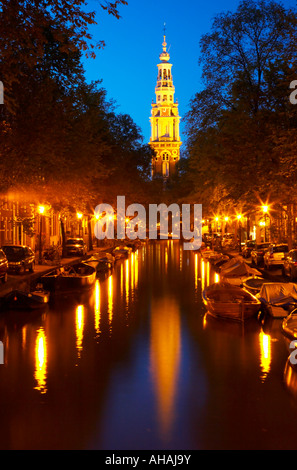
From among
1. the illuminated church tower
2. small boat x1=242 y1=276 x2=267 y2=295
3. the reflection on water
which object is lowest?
the reflection on water

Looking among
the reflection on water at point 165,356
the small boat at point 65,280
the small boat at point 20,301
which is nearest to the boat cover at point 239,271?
the small boat at point 65,280

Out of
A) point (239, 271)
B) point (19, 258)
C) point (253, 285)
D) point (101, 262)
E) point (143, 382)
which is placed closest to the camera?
point (143, 382)

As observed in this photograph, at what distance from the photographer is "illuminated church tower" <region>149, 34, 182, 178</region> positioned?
7170 inches

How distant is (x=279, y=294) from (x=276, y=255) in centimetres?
1841

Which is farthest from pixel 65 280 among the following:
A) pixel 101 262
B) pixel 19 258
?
pixel 101 262

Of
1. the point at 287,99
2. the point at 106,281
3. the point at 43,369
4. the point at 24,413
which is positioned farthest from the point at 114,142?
the point at 24,413

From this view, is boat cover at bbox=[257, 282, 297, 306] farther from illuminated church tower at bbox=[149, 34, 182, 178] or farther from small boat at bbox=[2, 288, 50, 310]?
illuminated church tower at bbox=[149, 34, 182, 178]

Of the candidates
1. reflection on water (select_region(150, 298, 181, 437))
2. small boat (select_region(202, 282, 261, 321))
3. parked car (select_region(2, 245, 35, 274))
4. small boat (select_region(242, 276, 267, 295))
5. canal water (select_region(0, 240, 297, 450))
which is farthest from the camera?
parked car (select_region(2, 245, 35, 274))

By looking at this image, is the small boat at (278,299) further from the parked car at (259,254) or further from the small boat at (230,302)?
the parked car at (259,254)

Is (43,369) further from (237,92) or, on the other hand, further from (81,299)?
(237,92)

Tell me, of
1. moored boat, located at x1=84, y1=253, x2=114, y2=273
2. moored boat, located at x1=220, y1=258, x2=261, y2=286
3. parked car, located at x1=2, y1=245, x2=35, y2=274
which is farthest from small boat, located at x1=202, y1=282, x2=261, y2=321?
moored boat, located at x1=84, y1=253, x2=114, y2=273

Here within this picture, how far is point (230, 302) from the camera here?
2152 centimetres

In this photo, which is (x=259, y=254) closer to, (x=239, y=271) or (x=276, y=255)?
(x=276, y=255)

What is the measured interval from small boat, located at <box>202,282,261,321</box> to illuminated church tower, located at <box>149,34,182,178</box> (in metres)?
158
